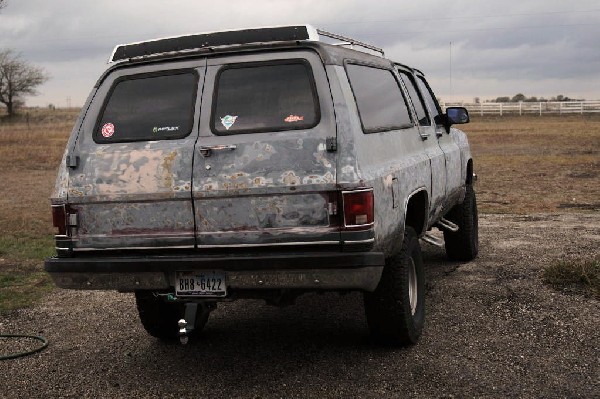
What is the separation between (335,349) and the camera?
516 centimetres

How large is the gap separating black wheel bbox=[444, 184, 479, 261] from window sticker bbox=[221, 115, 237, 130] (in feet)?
12.6

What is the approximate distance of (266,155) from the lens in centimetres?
Result: 433

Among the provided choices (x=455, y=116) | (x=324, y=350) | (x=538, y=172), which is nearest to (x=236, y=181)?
(x=324, y=350)

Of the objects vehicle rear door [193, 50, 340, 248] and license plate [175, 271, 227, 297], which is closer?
vehicle rear door [193, 50, 340, 248]

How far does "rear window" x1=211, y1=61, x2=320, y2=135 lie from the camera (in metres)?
4.41

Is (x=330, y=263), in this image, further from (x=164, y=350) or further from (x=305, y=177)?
(x=164, y=350)

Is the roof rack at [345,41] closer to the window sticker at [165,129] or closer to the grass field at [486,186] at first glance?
the window sticker at [165,129]

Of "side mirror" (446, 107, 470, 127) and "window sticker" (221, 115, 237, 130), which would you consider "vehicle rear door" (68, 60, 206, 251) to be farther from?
"side mirror" (446, 107, 470, 127)

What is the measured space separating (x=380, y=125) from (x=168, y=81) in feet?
4.61

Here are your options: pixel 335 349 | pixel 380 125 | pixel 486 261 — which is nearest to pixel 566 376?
pixel 335 349

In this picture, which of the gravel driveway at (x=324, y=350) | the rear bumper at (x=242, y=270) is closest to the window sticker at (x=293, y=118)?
the rear bumper at (x=242, y=270)

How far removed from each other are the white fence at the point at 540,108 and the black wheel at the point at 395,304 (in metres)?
47.7

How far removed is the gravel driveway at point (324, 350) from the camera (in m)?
4.48

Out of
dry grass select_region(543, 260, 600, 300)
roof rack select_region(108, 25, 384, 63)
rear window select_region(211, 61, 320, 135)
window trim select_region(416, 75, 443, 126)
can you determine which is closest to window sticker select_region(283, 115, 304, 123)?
rear window select_region(211, 61, 320, 135)
